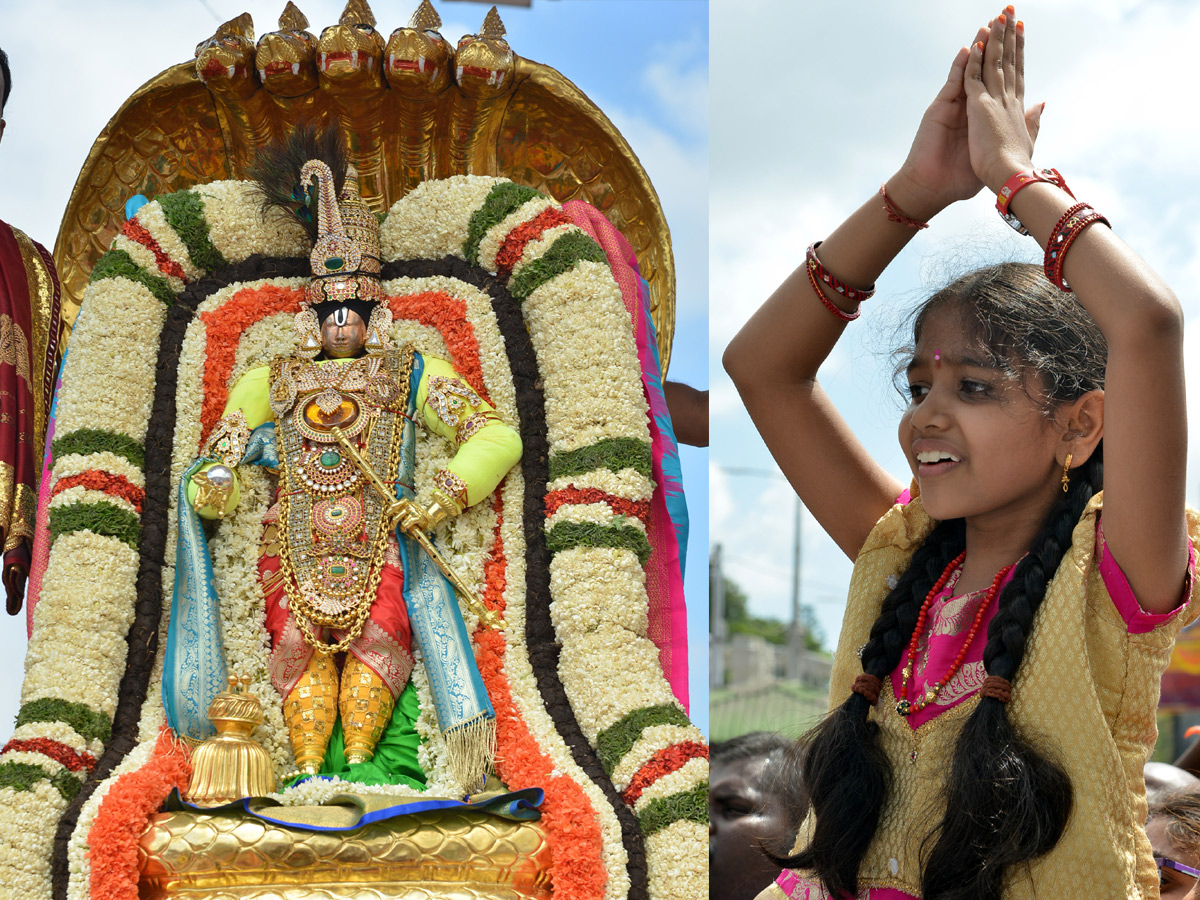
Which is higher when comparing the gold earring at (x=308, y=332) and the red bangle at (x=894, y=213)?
the gold earring at (x=308, y=332)

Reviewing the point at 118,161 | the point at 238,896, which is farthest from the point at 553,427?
the point at 118,161

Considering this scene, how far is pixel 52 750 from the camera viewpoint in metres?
3.43

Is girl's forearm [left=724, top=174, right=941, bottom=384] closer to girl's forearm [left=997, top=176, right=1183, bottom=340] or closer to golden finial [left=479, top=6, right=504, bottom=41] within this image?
girl's forearm [left=997, top=176, right=1183, bottom=340]

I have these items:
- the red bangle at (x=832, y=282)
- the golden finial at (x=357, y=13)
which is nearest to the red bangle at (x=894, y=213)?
the red bangle at (x=832, y=282)

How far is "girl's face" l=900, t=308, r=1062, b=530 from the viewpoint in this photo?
158 cm

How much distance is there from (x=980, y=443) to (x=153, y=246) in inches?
140

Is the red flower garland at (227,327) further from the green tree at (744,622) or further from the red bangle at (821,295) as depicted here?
the green tree at (744,622)

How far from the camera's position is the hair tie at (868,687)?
1.63 metres

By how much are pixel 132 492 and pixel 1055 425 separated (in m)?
3.23

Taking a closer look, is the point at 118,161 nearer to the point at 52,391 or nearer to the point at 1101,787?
the point at 52,391

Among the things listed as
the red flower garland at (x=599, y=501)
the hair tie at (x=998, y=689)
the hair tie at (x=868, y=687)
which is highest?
the red flower garland at (x=599, y=501)

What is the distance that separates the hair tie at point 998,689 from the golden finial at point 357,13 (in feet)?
12.6

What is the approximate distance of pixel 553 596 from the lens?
386cm

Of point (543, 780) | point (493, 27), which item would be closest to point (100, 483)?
point (543, 780)
